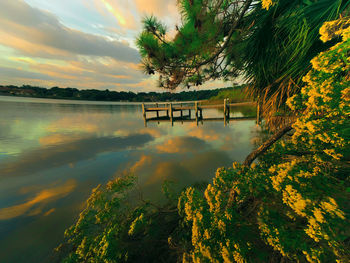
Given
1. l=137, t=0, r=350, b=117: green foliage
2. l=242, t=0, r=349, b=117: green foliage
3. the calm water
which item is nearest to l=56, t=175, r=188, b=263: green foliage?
the calm water

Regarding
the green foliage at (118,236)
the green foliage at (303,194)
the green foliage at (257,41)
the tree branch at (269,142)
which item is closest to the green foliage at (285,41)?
the green foliage at (257,41)

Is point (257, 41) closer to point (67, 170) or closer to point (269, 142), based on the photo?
point (269, 142)

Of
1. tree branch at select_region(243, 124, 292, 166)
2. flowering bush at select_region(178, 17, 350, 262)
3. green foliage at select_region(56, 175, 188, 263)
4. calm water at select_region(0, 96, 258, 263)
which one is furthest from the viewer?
calm water at select_region(0, 96, 258, 263)

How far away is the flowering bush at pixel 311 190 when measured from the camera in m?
1.06

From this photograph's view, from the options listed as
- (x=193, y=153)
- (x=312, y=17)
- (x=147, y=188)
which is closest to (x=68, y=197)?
(x=147, y=188)

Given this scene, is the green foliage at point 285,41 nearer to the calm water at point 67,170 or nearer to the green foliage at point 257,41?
the green foliage at point 257,41

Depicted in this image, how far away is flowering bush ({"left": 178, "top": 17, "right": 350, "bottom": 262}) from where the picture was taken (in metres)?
1.06

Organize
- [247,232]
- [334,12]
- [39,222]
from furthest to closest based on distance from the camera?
[39,222] → [334,12] → [247,232]

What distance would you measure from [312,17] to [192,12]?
7.66ft

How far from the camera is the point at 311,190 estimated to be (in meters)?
1.11

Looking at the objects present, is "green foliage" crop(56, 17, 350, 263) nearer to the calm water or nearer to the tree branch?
the tree branch

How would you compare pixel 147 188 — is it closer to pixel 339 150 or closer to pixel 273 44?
pixel 339 150

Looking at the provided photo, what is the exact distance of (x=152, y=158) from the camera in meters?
8.24

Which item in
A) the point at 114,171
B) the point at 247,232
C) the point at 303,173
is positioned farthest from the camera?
the point at 114,171
